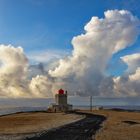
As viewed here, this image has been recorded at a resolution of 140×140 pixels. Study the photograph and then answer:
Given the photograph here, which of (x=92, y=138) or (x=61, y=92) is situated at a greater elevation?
(x=61, y=92)

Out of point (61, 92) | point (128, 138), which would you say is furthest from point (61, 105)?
point (128, 138)

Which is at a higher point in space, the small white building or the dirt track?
the small white building

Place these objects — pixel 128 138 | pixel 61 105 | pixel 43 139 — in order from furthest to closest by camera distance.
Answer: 1. pixel 61 105
2. pixel 128 138
3. pixel 43 139

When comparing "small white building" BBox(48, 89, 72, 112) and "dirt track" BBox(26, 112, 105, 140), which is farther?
"small white building" BBox(48, 89, 72, 112)

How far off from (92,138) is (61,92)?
280ft

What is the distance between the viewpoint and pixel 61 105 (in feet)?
395

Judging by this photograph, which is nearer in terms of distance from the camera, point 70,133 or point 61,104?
point 70,133

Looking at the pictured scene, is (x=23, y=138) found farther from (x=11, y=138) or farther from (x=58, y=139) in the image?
(x=58, y=139)

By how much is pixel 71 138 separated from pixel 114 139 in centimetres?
451

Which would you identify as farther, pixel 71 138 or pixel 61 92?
pixel 61 92

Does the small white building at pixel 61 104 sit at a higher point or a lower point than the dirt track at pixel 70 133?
higher

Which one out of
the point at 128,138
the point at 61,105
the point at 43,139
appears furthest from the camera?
the point at 61,105

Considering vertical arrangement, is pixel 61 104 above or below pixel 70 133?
above

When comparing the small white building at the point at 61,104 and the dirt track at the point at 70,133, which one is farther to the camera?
the small white building at the point at 61,104
